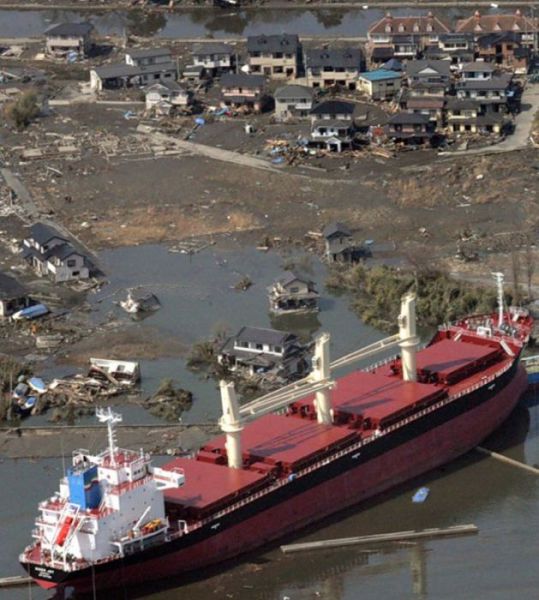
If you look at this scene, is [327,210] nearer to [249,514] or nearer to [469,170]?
[469,170]

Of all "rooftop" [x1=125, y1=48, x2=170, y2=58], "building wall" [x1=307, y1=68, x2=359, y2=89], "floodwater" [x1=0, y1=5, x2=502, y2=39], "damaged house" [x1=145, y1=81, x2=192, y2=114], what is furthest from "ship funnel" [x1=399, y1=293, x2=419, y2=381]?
"floodwater" [x1=0, y1=5, x2=502, y2=39]

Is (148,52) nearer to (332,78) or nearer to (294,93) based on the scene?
(332,78)

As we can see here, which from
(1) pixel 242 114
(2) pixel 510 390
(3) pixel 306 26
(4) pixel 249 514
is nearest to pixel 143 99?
(1) pixel 242 114

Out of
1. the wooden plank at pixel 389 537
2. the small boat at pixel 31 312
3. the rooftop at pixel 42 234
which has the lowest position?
the wooden plank at pixel 389 537

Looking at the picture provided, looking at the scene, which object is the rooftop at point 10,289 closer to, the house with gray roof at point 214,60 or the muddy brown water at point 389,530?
the muddy brown water at point 389,530

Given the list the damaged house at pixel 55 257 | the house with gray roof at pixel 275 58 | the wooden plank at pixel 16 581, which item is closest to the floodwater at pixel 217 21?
the house with gray roof at pixel 275 58

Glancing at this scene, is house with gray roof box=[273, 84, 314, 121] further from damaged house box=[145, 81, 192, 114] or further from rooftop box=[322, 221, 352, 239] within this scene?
rooftop box=[322, 221, 352, 239]
